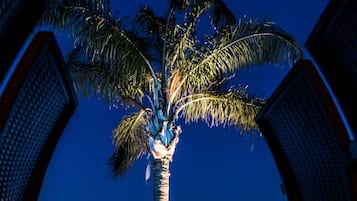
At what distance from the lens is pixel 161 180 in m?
7.09

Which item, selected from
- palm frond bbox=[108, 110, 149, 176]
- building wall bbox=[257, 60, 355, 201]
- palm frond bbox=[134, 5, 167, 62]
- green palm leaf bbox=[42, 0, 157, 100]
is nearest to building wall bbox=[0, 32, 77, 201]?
building wall bbox=[257, 60, 355, 201]

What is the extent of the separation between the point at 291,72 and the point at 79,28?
508 centimetres

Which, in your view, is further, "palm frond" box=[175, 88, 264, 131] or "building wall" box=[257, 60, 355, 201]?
"palm frond" box=[175, 88, 264, 131]

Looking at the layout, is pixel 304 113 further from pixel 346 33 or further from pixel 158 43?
pixel 158 43

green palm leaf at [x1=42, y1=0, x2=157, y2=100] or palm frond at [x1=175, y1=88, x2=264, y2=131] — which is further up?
green palm leaf at [x1=42, y1=0, x2=157, y2=100]

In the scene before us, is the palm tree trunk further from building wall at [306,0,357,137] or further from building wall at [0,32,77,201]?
building wall at [306,0,357,137]

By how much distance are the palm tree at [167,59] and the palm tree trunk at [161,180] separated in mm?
18

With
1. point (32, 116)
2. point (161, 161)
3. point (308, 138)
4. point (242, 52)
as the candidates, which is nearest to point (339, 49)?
point (308, 138)

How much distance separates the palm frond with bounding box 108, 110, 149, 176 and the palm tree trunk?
194 cm

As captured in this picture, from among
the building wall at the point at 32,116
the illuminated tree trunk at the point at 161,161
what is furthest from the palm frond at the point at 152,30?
the building wall at the point at 32,116

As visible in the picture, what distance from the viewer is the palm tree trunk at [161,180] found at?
22.9 ft

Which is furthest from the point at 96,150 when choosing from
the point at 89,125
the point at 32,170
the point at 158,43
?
the point at 32,170

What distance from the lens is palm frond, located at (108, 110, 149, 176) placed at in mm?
9078

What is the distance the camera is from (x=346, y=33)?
3.77 feet
